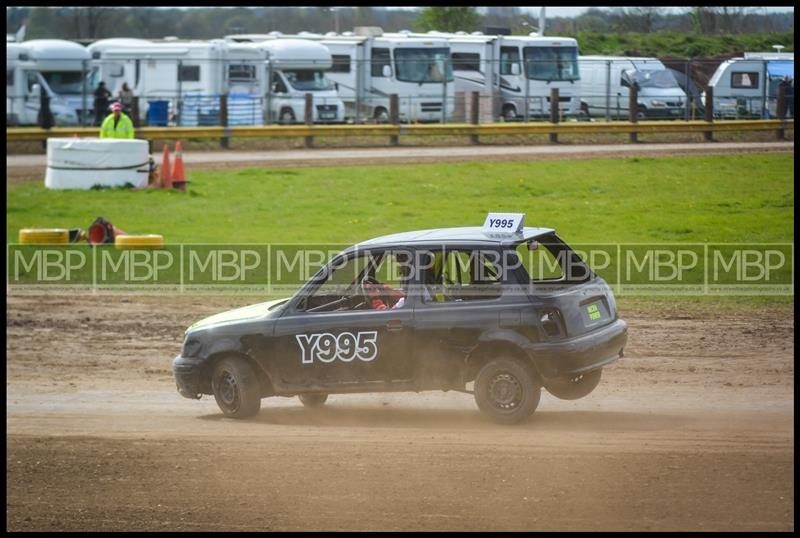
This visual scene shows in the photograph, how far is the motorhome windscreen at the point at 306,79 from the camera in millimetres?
34750

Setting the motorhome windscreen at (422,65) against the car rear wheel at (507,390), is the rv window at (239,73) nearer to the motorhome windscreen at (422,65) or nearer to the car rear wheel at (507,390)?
the motorhome windscreen at (422,65)

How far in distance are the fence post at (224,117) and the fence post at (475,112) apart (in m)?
6.75

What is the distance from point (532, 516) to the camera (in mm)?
7262

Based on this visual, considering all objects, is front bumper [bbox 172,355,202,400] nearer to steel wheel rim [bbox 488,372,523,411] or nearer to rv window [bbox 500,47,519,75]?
steel wheel rim [bbox 488,372,523,411]

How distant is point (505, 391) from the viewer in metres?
8.93

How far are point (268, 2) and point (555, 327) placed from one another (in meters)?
19.8

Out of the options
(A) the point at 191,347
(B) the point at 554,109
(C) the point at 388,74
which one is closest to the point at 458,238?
(A) the point at 191,347

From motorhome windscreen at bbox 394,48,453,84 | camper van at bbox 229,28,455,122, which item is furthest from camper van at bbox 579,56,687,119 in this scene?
camper van at bbox 229,28,455,122

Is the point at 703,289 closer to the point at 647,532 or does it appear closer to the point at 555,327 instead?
the point at 555,327

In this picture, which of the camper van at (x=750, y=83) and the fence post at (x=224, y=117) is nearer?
the camper van at (x=750, y=83)

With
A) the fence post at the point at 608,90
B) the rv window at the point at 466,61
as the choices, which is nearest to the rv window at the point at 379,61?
the rv window at the point at 466,61

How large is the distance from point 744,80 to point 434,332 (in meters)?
13.1

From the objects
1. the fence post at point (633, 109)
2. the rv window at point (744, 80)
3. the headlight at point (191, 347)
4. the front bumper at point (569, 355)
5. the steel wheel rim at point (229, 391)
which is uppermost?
the rv window at point (744, 80)

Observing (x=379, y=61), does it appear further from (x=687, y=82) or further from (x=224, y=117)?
(x=687, y=82)
